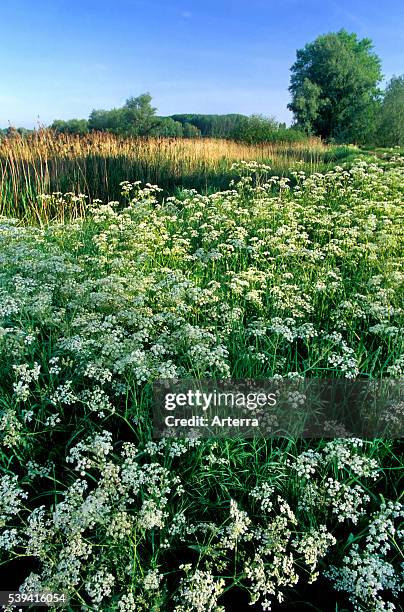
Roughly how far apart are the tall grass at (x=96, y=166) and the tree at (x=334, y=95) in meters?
28.3

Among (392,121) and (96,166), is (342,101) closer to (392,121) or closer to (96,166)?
(392,121)

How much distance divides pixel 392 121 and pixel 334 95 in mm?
6528

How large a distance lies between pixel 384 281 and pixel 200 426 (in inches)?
115

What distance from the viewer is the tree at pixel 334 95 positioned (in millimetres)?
38912

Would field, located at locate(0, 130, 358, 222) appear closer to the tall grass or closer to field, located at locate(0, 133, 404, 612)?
the tall grass

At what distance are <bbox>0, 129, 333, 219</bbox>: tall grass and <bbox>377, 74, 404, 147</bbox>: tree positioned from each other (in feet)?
93.2

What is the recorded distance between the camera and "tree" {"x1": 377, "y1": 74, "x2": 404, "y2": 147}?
36906 millimetres

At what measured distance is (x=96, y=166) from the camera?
11.2 m

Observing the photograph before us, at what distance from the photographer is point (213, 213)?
6.59 m

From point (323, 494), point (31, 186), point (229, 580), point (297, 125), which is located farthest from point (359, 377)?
point (297, 125)

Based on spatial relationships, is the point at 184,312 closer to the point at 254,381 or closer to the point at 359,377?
the point at 254,381

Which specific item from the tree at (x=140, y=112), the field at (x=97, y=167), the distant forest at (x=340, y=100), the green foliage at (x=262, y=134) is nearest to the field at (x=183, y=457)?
the field at (x=97, y=167)

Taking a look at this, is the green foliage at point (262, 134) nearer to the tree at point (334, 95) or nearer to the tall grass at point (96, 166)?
the tree at point (334, 95)

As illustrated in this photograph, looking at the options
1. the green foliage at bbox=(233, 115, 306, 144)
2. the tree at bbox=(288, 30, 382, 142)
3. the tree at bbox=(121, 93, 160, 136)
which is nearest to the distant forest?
the tree at bbox=(288, 30, 382, 142)
